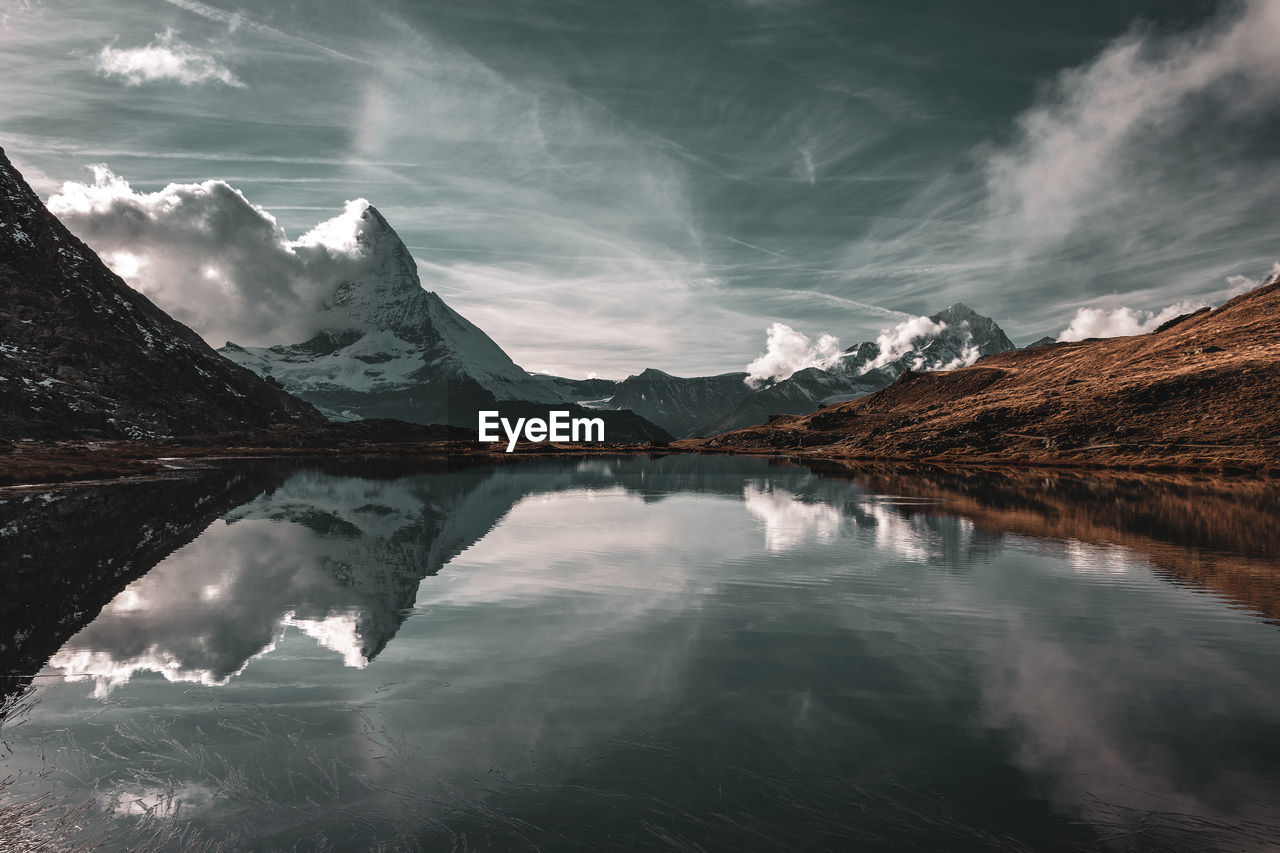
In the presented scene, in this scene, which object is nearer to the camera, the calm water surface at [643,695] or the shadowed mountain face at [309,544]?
the calm water surface at [643,695]

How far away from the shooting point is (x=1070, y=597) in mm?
32969

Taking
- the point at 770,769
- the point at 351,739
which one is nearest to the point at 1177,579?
the point at 770,769

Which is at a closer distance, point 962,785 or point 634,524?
point 962,785

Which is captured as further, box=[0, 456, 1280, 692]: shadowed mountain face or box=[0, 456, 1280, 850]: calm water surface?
box=[0, 456, 1280, 692]: shadowed mountain face

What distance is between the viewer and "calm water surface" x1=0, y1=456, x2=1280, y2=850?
Answer: 525 inches

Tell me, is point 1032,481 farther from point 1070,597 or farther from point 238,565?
point 238,565

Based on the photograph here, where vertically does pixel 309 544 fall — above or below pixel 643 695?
below

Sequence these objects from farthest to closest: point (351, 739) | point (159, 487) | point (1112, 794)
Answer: point (159, 487) < point (351, 739) < point (1112, 794)

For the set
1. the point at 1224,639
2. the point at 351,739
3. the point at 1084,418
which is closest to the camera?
the point at 351,739

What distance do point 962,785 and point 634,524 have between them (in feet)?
160

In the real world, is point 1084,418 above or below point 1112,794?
above

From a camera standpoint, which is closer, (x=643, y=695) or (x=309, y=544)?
(x=643, y=695)

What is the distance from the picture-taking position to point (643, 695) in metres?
20.3

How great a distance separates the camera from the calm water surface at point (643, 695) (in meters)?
13.3
